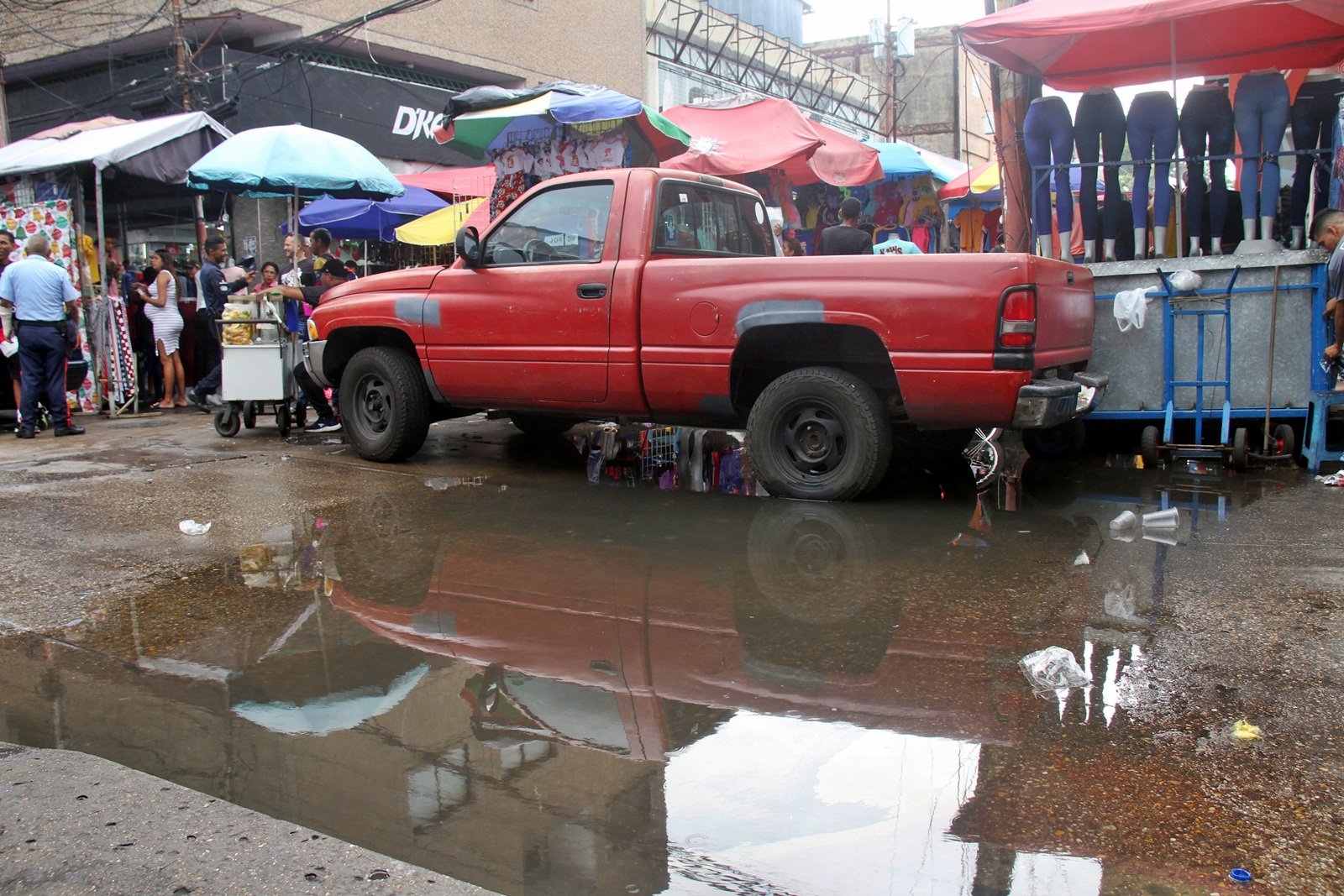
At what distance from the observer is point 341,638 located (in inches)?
155

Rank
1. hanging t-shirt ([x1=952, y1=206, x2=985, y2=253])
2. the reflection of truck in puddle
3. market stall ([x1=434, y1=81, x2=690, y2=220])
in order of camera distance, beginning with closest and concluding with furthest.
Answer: the reflection of truck in puddle
market stall ([x1=434, y1=81, x2=690, y2=220])
hanging t-shirt ([x1=952, y1=206, x2=985, y2=253])

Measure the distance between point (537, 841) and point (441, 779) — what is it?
16.7 inches

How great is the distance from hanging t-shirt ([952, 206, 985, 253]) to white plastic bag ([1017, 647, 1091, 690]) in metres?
14.9

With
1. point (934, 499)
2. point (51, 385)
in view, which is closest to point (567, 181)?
point (934, 499)

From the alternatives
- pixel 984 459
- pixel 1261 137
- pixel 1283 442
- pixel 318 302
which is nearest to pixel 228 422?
pixel 318 302

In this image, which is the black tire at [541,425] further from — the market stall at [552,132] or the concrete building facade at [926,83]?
the concrete building facade at [926,83]

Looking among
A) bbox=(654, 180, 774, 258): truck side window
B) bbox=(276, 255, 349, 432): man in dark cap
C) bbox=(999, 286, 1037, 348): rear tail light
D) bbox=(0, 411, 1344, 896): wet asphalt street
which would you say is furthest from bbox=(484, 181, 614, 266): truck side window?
bbox=(276, 255, 349, 432): man in dark cap

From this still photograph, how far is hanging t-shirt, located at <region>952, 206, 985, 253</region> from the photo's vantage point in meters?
17.6

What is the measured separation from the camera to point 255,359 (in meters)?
9.27

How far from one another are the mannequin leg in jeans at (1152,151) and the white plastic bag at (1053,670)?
5286 mm

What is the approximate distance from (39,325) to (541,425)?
4.91 meters

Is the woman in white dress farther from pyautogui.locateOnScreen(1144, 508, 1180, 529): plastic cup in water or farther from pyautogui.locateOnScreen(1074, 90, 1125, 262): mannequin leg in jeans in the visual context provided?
pyautogui.locateOnScreen(1144, 508, 1180, 529): plastic cup in water

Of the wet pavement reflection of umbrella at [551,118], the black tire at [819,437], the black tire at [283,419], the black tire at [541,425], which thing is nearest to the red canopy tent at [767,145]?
the wet pavement reflection of umbrella at [551,118]

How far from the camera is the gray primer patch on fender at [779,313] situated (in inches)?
232
